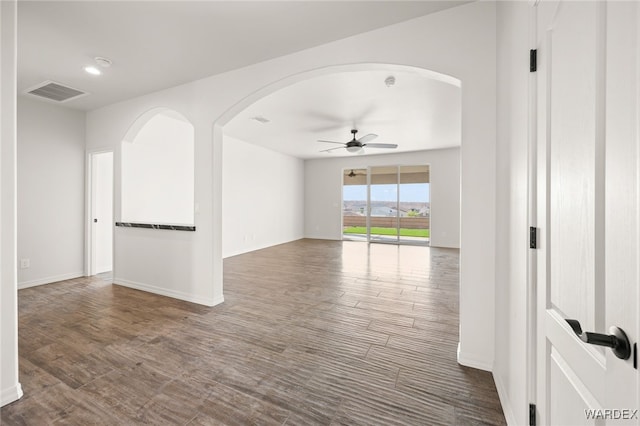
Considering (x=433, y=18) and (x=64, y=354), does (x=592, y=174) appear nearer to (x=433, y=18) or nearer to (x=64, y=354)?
(x=433, y=18)

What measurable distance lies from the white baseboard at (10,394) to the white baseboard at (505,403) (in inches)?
114

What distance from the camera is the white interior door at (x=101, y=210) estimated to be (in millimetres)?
4605

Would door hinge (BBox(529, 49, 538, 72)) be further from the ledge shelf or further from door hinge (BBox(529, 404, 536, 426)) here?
the ledge shelf

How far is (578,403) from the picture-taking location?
0.83 metres

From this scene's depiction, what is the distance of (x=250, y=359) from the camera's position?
7.00 ft

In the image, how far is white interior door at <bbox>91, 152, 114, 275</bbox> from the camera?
4.61 m

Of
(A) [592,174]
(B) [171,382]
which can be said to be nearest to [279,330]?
(B) [171,382]

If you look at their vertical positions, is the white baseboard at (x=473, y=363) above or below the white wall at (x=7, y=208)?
below

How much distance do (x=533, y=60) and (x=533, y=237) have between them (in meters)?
0.79

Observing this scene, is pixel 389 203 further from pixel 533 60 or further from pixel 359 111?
pixel 533 60

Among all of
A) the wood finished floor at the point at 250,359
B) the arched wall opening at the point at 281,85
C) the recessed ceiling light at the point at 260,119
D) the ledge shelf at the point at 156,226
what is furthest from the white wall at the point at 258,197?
the arched wall opening at the point at 281,85

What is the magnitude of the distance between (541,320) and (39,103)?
6154 millimetres

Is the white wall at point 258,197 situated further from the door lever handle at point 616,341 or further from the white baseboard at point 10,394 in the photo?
the door lever handle at point 616,341

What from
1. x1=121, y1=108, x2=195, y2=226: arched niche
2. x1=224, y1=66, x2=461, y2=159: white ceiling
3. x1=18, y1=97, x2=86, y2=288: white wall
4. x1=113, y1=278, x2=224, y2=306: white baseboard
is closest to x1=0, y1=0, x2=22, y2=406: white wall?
x1=113, y1=278, x2=224, y2=306: white baseboard
